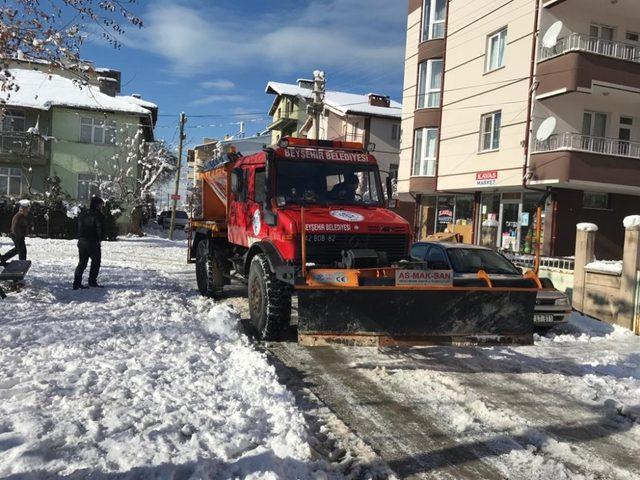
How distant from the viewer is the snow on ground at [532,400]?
4102mm

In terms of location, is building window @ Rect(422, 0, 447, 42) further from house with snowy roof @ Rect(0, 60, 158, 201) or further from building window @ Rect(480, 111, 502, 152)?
house with snowy roof @ Rect(0, 60, 158, 201)

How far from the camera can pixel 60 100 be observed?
111 ft

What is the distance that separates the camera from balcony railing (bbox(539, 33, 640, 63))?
54.2 feet

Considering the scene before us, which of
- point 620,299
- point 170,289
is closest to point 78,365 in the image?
point 170,289

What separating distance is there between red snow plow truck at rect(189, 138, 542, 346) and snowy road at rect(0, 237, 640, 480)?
542 millimetres

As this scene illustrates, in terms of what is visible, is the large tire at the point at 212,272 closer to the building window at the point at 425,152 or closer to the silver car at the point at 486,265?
the silver car at the point at 486,265

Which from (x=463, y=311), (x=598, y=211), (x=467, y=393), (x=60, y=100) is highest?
(x=60, y=100)

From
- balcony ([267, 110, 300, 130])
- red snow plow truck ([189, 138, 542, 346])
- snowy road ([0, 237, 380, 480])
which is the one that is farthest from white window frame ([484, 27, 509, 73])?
balcony ([267, 110, 300, 130])

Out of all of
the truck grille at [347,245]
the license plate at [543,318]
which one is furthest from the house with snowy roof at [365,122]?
the truck grille at [347,245]

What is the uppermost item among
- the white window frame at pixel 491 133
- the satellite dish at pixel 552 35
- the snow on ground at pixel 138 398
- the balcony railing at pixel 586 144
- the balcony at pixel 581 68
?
the satellite dish at pixel 552 35

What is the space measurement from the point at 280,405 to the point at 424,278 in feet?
7.35

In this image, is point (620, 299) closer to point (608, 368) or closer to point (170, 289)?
point (608, 368)

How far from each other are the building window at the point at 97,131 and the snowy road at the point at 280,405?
96.8ft

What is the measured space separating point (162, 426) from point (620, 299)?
370 inches
